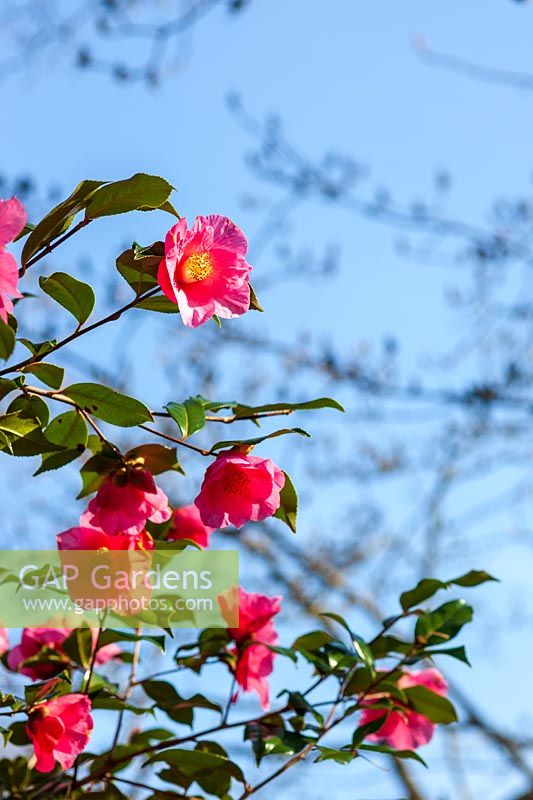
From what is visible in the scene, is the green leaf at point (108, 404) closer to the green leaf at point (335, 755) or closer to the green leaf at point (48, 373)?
the green leaf at point (48, 373)

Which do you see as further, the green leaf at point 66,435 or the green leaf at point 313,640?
the green leaf at point 313,640

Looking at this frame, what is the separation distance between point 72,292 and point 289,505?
9.7 inches

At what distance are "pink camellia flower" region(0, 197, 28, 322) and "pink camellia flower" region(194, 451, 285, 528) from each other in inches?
9.2

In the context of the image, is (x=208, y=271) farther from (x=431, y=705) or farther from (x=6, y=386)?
(x=431, y=705)

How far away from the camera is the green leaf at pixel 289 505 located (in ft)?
2.63

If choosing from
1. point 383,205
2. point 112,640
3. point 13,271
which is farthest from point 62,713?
point 383,205

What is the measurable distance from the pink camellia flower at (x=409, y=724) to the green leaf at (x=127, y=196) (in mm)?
558

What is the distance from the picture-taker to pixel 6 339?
24.4 inches

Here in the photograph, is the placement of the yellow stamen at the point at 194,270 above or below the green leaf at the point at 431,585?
above

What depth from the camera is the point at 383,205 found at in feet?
11.3

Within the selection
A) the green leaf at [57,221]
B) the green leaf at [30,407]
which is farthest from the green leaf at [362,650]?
the green leaf at [57,221]

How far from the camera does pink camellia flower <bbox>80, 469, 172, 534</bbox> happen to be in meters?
0.78

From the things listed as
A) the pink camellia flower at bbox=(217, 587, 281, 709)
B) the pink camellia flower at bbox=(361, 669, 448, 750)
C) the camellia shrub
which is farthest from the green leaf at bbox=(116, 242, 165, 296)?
the pink camellia flower at bbox=(361, 669, 448, 750)

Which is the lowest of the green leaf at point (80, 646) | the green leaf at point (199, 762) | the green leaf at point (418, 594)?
the green leaf at point (199, 762)
